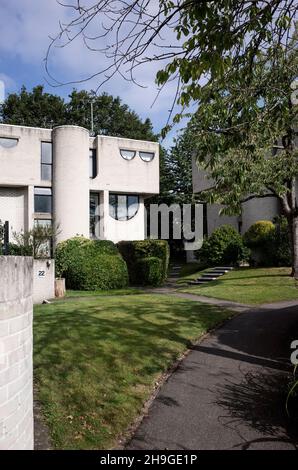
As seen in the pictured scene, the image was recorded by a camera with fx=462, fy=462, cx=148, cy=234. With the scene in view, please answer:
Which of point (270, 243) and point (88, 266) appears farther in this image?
point (270, 243)

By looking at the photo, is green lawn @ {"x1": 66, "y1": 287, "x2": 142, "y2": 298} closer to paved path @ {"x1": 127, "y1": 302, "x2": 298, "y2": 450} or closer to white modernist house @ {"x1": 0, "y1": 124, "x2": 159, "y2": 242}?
white modernist house @ {"x1": 0, "y1": 124, "x2": 159, "y2": 242}

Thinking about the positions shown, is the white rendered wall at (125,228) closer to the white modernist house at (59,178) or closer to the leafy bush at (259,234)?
the white modernist house at (59,178)

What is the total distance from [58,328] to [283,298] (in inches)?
394

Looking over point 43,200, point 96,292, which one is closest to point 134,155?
point 43,200

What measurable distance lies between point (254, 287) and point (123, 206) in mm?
12311

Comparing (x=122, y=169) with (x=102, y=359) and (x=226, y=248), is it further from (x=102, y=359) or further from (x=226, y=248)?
(x=102, y=359)

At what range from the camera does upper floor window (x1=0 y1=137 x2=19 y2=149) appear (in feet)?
87.4

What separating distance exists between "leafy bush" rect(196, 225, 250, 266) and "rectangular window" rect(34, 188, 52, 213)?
10.1 metres

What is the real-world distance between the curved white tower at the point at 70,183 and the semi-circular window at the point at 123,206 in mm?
2877

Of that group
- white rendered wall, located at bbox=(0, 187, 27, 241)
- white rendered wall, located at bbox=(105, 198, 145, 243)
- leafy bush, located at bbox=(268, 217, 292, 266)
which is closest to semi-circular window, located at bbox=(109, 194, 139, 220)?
white rendered wall, located at bbox=(105, 198, 145, 243)

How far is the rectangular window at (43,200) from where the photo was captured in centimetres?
2731

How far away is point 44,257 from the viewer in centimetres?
2195

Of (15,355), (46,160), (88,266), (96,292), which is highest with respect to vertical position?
(46,160)

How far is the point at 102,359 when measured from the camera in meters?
9.12
